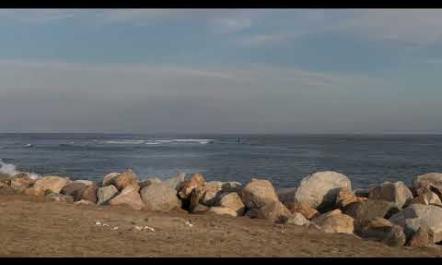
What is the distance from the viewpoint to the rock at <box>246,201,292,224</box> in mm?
9062

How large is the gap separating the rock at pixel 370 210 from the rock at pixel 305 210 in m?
0.62

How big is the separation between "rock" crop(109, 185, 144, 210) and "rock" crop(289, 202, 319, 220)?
9.61ft

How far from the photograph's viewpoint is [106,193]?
11.0 m

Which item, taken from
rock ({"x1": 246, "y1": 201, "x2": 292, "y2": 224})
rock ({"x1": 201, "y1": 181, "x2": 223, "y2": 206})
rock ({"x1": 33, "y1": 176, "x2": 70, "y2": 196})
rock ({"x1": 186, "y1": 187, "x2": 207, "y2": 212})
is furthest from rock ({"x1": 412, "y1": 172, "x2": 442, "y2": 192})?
rock ({"x1": 33, "y1": 176, "x2": 70, "y2": 196})

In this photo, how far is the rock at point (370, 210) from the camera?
31.1 ft

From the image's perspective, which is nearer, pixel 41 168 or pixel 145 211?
pixel 145 211

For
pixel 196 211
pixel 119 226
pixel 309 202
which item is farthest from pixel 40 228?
pixel 309 202

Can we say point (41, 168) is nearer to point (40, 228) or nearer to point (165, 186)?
point (165, 186)

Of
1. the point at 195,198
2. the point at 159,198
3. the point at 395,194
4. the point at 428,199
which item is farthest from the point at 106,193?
the point at 428,199

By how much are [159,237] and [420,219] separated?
14.1 ft

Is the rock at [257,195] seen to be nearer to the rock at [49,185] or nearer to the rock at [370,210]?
the rock at [370,210]

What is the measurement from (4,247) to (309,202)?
21.2 feet

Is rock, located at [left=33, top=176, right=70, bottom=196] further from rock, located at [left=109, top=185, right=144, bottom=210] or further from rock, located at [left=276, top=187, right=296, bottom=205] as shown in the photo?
rock, located at [left=276, top=187, right=296, bottom=205]
